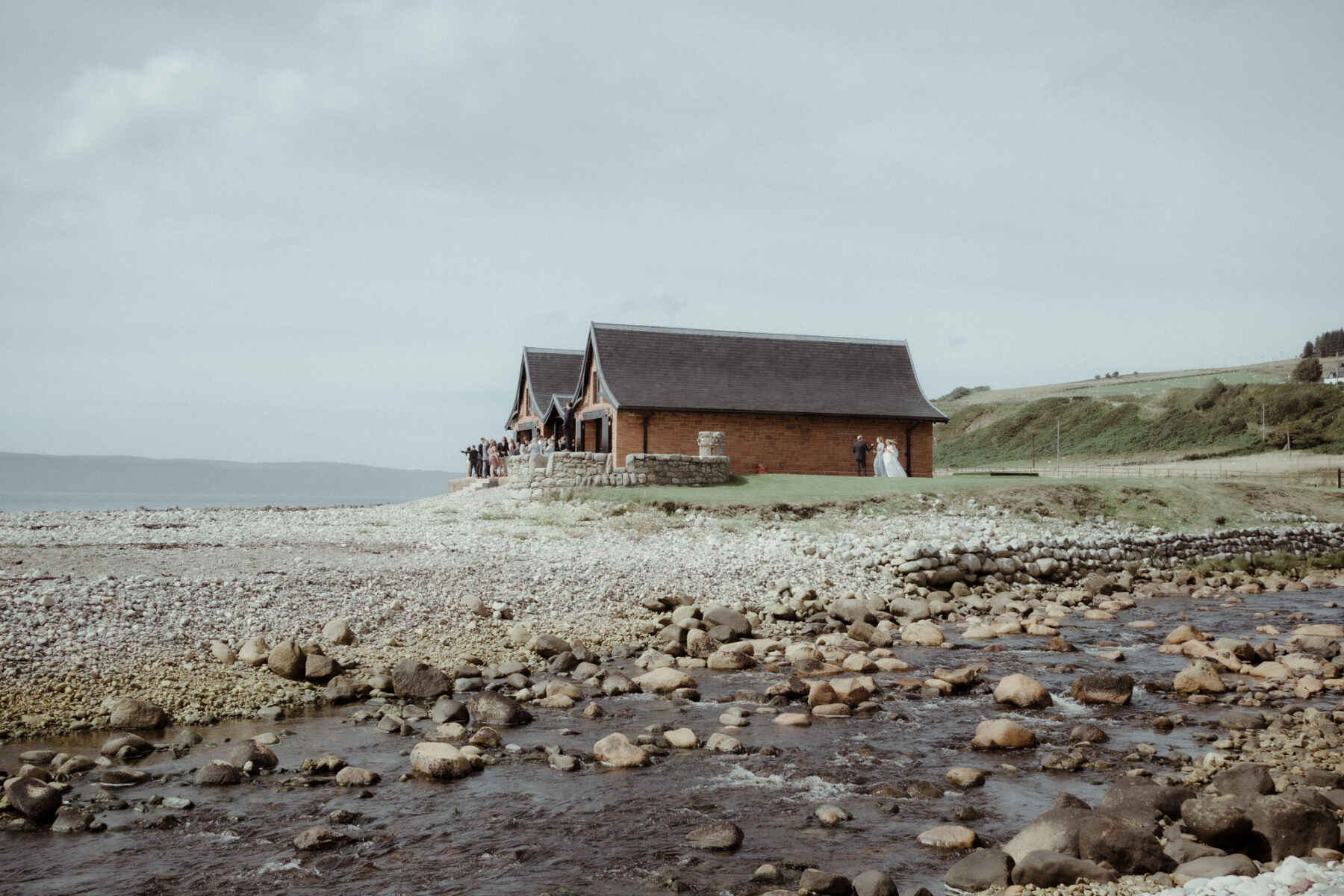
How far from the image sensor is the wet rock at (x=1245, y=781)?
6.77 m

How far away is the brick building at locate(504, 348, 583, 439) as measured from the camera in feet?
145

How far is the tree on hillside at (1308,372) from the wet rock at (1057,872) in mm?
83730

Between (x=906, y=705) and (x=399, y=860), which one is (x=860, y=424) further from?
(x=399, y=860)

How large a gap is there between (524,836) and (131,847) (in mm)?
2551

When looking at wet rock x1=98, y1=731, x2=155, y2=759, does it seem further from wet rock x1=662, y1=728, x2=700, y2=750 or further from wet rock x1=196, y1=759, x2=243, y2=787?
wet rock x1=662, y1=728, x2=700, y2=750

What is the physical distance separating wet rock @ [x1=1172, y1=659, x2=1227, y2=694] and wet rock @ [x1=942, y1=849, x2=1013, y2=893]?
19.0ft

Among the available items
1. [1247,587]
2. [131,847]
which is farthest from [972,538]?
[131,847]

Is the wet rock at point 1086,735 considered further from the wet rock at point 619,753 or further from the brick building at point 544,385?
the brick building at point 544,385

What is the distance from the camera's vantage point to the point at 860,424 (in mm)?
34438

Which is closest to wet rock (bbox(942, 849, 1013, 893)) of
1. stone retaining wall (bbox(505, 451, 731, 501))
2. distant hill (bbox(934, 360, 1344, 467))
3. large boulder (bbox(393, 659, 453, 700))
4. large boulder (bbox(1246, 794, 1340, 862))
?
large boulder (bbox(1246, 794, 1340, 862))

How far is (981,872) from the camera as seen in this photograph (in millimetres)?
5539

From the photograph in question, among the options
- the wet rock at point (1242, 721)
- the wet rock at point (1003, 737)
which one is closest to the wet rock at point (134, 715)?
the wet rock at point (1003, 737)

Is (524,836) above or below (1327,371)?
below

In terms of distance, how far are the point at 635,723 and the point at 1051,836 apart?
4294 mm
